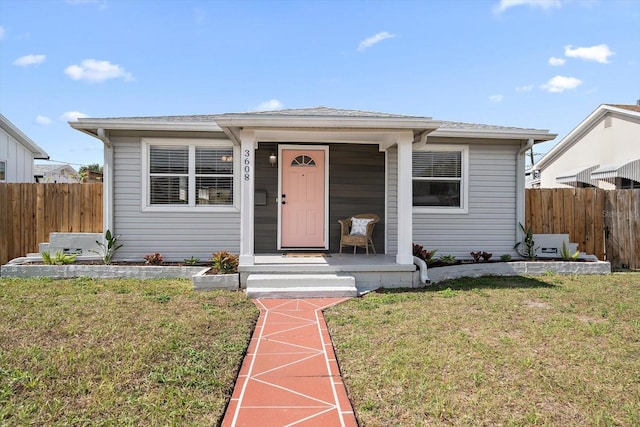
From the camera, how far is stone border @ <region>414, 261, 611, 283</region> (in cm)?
733

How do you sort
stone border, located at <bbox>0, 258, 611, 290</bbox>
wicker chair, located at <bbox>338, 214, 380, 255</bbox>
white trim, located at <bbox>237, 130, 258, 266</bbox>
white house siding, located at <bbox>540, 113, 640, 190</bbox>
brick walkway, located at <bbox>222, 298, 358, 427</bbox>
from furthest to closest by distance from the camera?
white house siding, located at <bbox>540, 113, 640, 190</bbox>, wicker chair, located at <bbox>338, 214, 380, 255</bbox>, stone border, located at <bbox>0, 258, 611, 290</bbox>, white trim, located at <bbox>237, 130, 258, 266</bbox>, brick walkway, located at <bbox>222, 298, 358, 427</bbox>

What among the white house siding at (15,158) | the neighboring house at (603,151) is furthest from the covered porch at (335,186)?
the white house siding at (15,158)

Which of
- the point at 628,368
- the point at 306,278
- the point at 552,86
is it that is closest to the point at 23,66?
the point at 306,278

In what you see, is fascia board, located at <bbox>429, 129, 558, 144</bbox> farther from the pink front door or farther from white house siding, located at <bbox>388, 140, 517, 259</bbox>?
the pink front door

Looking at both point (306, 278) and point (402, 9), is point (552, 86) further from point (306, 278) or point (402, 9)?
point (306, 278)

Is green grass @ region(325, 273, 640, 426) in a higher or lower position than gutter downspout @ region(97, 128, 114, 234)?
lower

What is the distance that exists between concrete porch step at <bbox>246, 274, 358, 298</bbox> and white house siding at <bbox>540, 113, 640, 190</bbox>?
42.0 ft

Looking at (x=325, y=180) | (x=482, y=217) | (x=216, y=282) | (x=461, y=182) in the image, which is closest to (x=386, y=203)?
(x=325, y=180)

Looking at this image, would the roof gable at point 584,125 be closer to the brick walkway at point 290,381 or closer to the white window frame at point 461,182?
the white window frame at point 461,182

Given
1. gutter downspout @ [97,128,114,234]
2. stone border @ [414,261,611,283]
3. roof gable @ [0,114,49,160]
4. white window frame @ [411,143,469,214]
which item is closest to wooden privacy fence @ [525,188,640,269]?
stone border @ [414,261,611,283]

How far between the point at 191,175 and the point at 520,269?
6.63 m

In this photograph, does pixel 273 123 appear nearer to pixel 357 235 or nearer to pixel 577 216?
pixel 357 235

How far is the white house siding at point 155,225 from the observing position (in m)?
7.83

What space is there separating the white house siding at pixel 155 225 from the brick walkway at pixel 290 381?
368 centimetres
